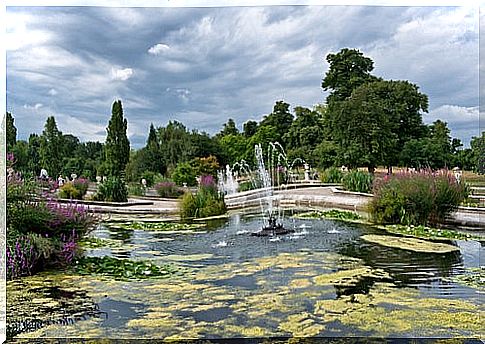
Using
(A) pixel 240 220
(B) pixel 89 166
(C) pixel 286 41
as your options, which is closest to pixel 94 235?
(B) pixel 89 166

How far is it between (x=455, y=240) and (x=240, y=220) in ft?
7.45

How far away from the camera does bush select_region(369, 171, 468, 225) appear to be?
223 inches

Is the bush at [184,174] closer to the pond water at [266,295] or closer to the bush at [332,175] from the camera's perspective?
the pond water at [266,295]

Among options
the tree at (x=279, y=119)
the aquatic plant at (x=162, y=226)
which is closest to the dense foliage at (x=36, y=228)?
the aquatic plant at (x=162, y=226)

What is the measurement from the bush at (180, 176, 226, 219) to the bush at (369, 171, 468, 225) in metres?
1.82

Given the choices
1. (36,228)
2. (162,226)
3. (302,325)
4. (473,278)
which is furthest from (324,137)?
(302,325)

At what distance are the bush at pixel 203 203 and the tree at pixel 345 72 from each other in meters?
1.74

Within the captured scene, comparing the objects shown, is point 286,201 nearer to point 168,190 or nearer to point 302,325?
point 168,190

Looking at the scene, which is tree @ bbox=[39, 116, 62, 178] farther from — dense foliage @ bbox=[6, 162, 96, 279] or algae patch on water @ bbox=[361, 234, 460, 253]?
algae patch on water @ bbox=[361, 234, 460, 253]

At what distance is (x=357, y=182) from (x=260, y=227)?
1.27m

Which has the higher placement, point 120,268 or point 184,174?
point 184,174

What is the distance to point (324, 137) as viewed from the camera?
5.84m

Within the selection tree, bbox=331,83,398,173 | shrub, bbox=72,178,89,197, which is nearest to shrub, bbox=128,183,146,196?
shrub, bbox=72,178,89,197

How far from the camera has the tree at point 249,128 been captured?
565 centimetres
